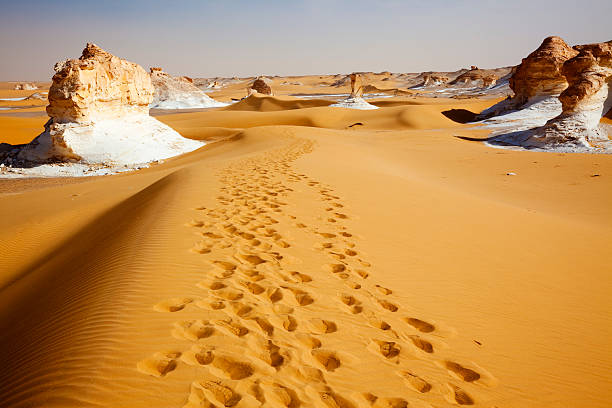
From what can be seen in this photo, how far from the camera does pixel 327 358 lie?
2189 mm

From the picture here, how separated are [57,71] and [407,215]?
14.2 metres

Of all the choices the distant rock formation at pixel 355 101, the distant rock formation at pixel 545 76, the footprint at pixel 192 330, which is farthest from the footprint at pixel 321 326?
the distant rock formation at pixel 355 101

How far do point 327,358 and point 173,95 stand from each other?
1635 inches

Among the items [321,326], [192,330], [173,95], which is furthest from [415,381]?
[173,95]

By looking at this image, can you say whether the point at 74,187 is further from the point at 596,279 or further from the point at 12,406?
the point at 596,279

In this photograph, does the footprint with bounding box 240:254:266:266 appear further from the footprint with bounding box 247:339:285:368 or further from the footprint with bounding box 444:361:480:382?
the footprint with bounding box 444:361:480:382

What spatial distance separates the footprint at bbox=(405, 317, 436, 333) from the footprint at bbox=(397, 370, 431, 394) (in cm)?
51

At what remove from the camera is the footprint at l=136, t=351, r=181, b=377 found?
1.96 m

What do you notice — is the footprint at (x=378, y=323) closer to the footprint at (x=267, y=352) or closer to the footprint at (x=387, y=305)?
the footprint at (x=387, y=305)

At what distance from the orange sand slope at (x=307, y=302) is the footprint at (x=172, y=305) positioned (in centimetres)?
2

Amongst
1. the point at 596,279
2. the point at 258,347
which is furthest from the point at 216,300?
the point at 596,279

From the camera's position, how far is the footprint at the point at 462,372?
2148 millimetres

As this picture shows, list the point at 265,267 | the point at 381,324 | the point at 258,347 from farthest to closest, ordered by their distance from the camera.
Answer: the point at 265,267 → the point at 381,324 → the point at 258,347

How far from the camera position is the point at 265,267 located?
10.9ft
